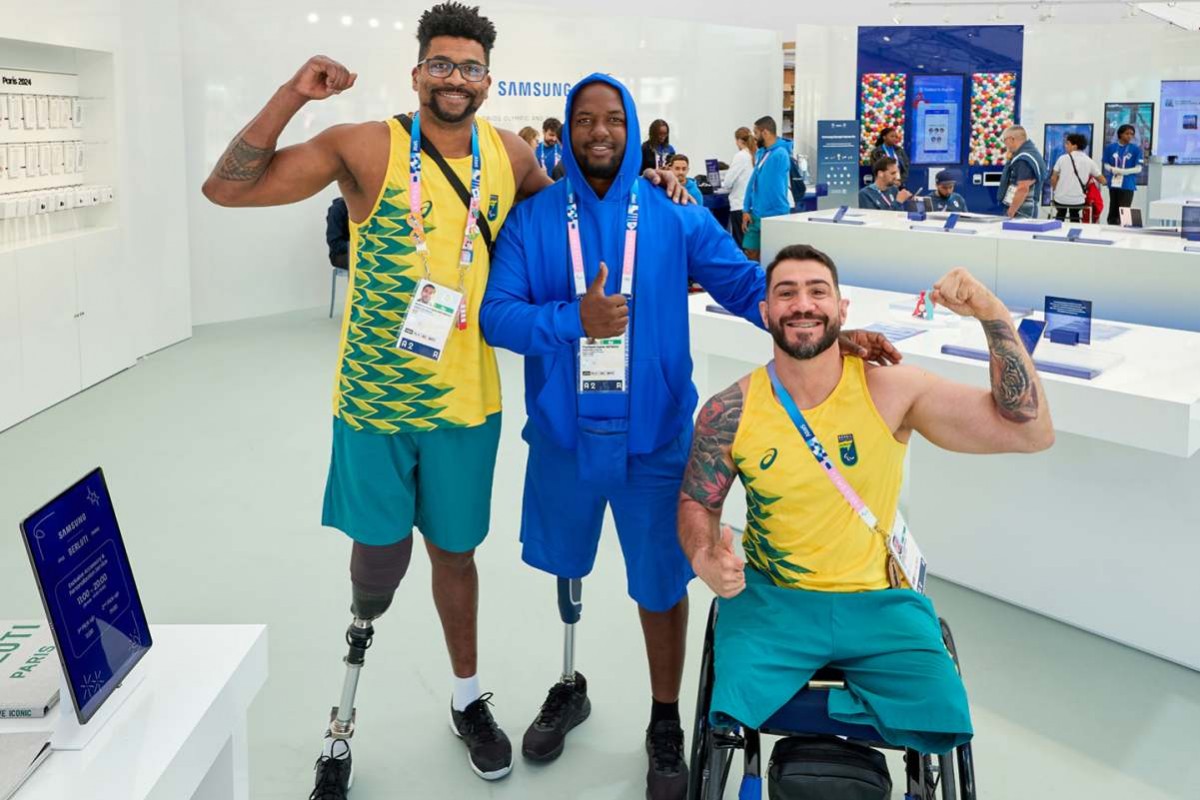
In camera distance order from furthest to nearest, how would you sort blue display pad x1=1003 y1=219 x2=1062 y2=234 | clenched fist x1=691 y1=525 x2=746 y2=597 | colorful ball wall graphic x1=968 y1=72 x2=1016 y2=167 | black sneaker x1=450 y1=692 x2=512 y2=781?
1. colorful ball wall graphic x1=968 y1=72 x2=1016 y2=167
2. blue display pad x1=1003 y1=219 x2=1062 y2=234
3. black sneaker x1=450 y1=692 x2=512 y2=781
4. clenched fist x1=691 y1=525 x2=746 y2=597

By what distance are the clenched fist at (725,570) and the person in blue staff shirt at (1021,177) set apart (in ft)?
27.4

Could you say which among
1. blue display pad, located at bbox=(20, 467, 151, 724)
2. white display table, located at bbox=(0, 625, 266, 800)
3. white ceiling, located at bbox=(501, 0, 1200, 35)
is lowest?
white display table, located at bbox=(0, 625, 266, 800)

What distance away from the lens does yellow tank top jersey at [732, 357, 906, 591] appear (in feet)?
7.13

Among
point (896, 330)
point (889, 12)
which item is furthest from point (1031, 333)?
point (889, 12)

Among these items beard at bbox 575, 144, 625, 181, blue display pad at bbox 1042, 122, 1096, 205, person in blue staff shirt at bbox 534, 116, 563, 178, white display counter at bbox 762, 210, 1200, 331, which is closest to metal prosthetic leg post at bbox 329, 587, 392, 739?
beard at bbox 575, 144, 625, 181

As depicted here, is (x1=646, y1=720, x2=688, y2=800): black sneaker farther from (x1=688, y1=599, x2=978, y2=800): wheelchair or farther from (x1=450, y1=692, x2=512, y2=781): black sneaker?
(x1=688, y1=599, x2=978, y2=800): wheelchair

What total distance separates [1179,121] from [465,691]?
556 inches

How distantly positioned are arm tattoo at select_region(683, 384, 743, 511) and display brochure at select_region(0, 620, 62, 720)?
1.16m

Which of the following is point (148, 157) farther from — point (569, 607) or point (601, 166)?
point (601, 166)

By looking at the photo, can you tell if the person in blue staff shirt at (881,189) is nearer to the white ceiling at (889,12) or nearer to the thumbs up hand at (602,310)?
the white ceiling at (889,12)

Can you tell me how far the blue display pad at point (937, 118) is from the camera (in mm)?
13656

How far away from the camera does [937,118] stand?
1370 cm

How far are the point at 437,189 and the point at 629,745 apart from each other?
140 centimetres

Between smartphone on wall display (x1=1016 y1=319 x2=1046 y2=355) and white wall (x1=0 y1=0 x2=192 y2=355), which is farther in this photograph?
white wall (x1=0 y1=0 x2=192 y2=355)
